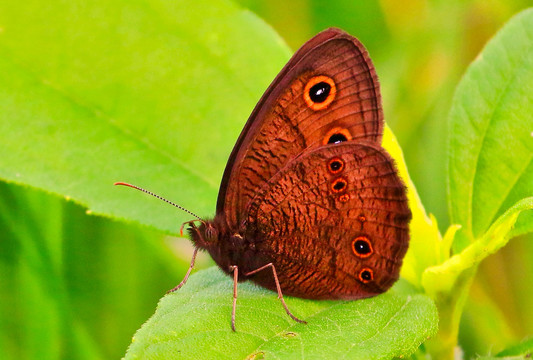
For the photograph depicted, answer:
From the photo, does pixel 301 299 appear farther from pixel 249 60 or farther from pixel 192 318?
pixel 249 60

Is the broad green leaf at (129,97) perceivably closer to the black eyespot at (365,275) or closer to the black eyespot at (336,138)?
the black eyespot at (336,138)

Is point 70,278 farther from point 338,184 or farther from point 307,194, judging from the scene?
point 338,184

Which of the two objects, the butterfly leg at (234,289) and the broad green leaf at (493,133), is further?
the broad green leaf at (493,133)

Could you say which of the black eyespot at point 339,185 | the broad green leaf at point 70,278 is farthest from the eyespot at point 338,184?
the broad green leaf at point 70,278

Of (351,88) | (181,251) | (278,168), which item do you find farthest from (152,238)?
(351,88)

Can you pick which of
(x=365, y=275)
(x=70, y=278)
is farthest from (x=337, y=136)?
(x=70, y=278)

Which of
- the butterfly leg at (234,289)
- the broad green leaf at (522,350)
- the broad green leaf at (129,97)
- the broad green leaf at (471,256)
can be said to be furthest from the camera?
the broad green leaf at (129,97)

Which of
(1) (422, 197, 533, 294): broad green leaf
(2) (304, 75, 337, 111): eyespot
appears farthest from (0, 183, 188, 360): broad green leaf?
(1) (422, 197, 533, 294): broad green leaf
